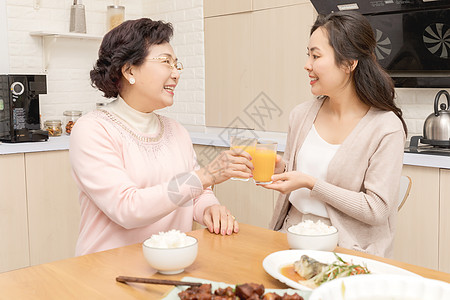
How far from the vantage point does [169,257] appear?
119cm

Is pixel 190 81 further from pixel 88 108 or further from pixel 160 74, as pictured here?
pixel 160 74

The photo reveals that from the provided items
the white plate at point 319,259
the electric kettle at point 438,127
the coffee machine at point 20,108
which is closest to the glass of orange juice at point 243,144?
the white plate at point 319,259

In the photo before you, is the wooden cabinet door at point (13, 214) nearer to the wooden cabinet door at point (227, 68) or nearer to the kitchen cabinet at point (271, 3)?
the wooden cabinet door at point (227, 68)

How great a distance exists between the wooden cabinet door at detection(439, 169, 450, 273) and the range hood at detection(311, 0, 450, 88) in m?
0.66

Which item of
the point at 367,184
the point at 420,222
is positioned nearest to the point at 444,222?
the point at 420,222

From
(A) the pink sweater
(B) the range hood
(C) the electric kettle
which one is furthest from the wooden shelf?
(C) the electric kettle

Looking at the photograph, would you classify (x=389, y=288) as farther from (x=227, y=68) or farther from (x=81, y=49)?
(x=81, y=49)

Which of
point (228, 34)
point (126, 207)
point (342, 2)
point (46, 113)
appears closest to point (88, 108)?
point (46, 113)

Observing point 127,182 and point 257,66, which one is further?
point 257,66

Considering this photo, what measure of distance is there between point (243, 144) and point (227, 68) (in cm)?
272

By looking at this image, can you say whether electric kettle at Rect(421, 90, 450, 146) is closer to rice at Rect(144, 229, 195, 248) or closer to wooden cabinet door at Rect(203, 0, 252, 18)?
wooden cabinet door at Rect(203, 0, 252, 18)

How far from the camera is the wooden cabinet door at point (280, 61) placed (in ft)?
12.0

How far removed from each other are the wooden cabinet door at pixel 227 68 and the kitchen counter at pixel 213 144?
0.24 metres

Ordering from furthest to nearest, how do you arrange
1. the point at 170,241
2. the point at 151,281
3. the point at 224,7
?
the point at 224,7 < the point at 170,241 < the point at 151,281
